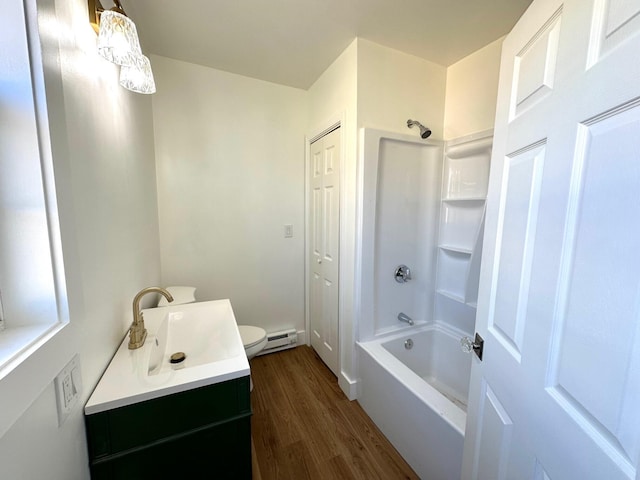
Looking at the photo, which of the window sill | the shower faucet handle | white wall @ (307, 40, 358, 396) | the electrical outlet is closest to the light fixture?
the window sill

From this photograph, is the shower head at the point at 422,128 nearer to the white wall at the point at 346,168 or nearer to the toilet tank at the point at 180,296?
the white wall at the point at 346,168

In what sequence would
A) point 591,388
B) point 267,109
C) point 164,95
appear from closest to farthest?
point 591,388 → point 164,95 → point 267,109

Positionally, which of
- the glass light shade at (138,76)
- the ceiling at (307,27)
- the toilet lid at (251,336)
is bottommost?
the toilet lid at (251,336)

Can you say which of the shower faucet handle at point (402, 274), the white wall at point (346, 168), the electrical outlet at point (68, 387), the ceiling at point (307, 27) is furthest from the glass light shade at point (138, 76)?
the shower faucet handle at point (402, 274)

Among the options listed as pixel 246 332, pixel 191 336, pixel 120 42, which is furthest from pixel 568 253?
pixel 246 332

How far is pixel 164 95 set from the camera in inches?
73.4

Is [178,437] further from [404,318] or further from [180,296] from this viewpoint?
[404,318]

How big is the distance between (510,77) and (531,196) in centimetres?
43

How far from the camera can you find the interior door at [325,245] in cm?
196

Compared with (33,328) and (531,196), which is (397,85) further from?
(33,328)

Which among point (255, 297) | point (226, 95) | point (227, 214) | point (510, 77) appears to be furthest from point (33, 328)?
point (226, 95)

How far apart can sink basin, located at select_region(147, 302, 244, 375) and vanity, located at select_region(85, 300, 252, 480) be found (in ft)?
0.27

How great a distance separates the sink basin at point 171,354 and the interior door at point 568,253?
2.71 ft

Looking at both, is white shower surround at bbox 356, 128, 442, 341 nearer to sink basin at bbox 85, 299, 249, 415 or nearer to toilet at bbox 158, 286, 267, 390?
toilet at bbox 158, 286, 267, 390
